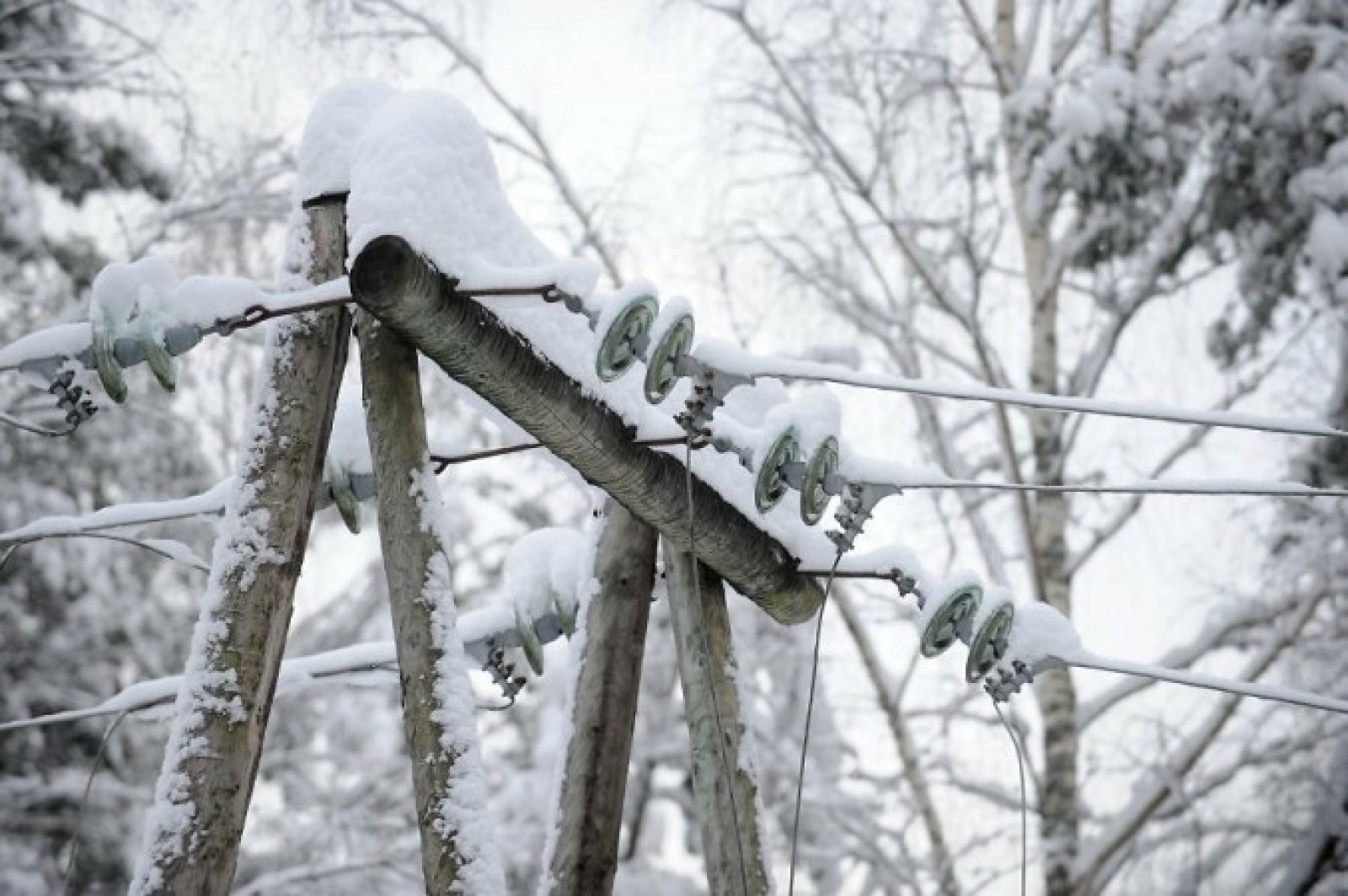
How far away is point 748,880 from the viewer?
10.3ft

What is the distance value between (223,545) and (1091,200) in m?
6.86

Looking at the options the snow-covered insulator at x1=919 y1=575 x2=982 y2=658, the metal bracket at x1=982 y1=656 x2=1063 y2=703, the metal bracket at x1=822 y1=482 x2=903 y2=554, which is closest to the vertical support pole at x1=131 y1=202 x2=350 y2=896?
the metal bracket at x1=822 y1=482 x2=903 y2=554

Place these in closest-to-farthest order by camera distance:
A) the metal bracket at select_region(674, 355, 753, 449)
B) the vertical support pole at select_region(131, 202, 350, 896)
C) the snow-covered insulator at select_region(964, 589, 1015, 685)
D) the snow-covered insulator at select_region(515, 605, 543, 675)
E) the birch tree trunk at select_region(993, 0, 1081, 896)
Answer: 1. the vertical support pole at select_region(131, 202, 350, 896)
2. the metal bracket at select_region(674, 355, 753, 449)
3. the snow-covered insulator at select_region(964, 589, 1015, 685)
4. the snow-covered insulator at select_region(515, 605, 543, 675)
5. the birch tree trunk at select_region(993, 0, 1081, 896)

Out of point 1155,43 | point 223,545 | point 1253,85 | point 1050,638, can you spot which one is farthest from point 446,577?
point 1155,43

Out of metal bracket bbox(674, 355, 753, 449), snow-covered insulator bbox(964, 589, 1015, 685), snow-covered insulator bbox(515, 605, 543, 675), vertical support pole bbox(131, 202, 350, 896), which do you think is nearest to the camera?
vertical support pole bbox(131, 202, 350, 896)

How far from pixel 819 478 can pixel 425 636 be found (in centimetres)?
79

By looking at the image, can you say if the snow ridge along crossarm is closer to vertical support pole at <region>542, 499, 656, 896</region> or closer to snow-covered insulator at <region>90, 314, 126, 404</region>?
vertical support pole at <region>542, 499, 656, 896</region>

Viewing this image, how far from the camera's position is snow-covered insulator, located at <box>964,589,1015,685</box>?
9.70ft

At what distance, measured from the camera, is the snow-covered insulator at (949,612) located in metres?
2.96

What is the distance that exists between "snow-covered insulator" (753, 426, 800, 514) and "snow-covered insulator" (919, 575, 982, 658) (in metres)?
0.41

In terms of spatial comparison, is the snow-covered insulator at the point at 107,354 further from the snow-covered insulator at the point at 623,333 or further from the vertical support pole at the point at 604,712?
the vertical support pole at the point at 604,712

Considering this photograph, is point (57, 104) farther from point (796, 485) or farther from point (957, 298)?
point (796, 485)

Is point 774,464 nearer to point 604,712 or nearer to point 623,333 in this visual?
point 623,333

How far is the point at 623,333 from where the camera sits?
8.43ft
